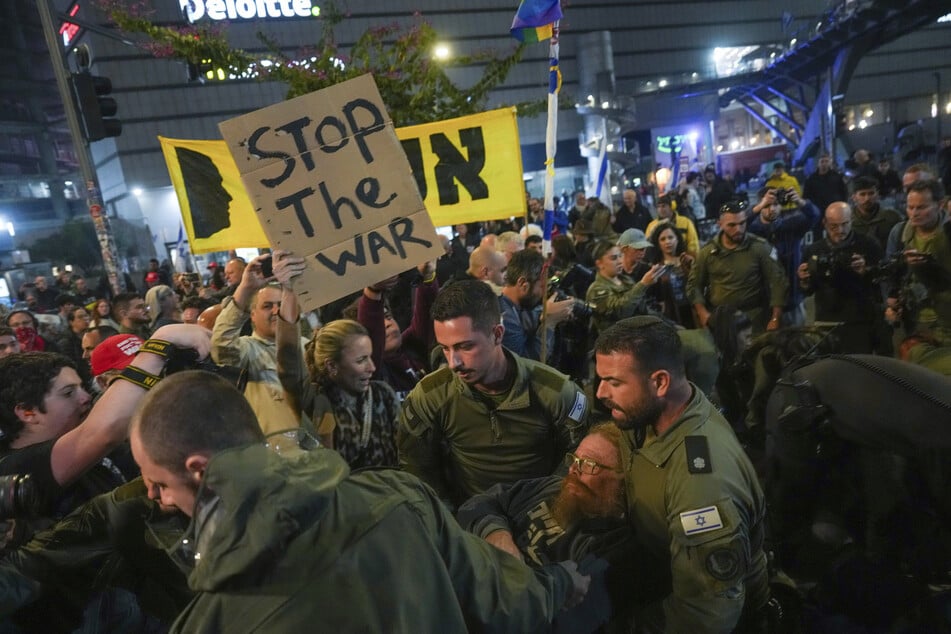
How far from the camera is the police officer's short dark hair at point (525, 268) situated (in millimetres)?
4730

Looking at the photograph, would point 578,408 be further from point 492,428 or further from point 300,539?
point 300,539

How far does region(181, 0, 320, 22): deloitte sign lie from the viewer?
101 feet

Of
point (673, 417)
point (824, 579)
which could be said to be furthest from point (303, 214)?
point (824, 579)

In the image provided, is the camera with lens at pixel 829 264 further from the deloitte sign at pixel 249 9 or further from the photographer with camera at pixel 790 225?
the deloitte sign at pixel 249 9

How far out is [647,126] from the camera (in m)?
39.2

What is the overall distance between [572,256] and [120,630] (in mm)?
6517

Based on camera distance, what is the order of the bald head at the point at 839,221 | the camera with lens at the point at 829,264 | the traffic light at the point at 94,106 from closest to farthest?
the camera with lens at the point at 829,264, the bald head at the point at 839,221, the traffic light at the point at 94,106

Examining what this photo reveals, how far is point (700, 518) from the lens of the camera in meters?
1.88

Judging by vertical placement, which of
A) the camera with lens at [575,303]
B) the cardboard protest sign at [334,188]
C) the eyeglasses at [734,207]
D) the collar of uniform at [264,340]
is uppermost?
the cardboard protest sign at [334,188]

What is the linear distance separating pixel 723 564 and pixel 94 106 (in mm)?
9675

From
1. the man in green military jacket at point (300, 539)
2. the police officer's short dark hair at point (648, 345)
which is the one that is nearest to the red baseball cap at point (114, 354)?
the man in green military jacket at point (300, 539)

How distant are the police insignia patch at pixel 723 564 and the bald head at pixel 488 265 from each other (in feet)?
13.2

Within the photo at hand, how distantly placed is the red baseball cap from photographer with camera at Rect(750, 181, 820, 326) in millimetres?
6257

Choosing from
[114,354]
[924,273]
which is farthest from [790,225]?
[114,354]
